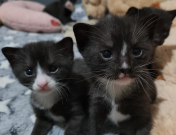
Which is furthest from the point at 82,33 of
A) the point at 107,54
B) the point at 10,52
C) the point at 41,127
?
the point at 41,127

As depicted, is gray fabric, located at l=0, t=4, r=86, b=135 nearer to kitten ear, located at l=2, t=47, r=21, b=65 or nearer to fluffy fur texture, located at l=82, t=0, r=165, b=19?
kitten ear, located at l=2, t=47, r=21, b=65

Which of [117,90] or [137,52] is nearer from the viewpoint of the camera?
[137,52]

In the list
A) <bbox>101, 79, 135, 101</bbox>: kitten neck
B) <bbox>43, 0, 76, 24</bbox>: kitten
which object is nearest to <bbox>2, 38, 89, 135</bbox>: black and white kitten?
<bbox>101, 79, 135, 101</bbox>: kitten neck

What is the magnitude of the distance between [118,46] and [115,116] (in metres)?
0.46

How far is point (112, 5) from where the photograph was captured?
235 centimetres

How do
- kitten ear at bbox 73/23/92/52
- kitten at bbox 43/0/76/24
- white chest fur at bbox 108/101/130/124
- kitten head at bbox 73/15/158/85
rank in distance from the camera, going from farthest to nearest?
kitten at bbox 43/0/76/24 < white chest fur at bbox 108/101/130/124 < kitten ear at bbox 73/23/92/52 < kitten head at bbox 73/15/158/85

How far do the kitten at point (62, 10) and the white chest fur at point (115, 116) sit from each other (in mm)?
2230

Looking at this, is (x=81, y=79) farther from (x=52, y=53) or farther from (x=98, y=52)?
(x=98, y=52)

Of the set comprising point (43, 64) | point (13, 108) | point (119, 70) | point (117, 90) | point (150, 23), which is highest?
point (150, 23)

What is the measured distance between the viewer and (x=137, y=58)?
0.93 meters

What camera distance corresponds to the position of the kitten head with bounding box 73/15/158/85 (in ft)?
2.89

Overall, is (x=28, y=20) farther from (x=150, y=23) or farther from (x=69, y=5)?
(x=150, y=23)

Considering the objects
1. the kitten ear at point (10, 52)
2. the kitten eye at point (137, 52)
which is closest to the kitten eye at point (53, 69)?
the kitten ear at point (10, 52)

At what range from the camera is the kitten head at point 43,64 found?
1075 mm
